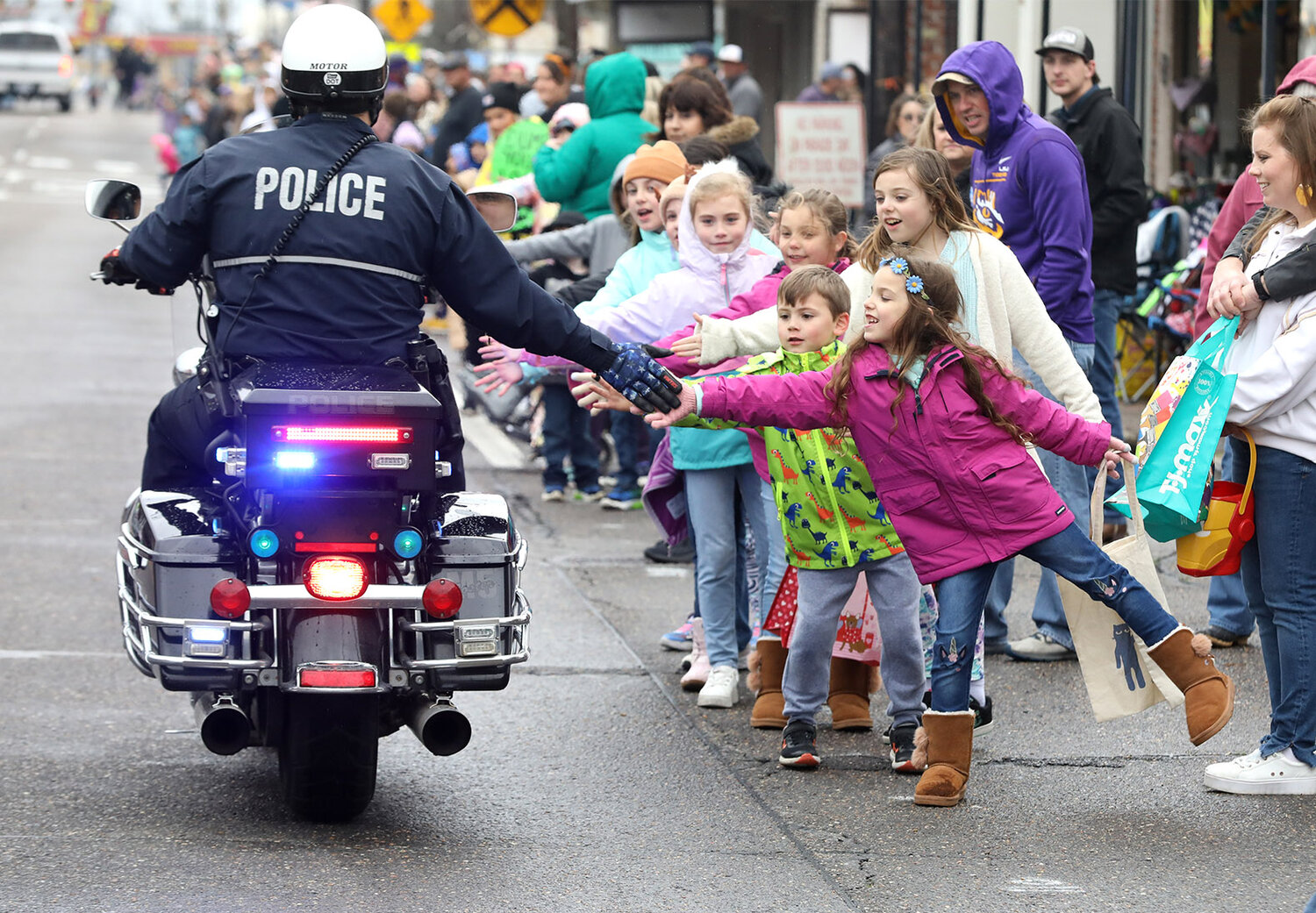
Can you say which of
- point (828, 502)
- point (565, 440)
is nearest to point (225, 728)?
point (828, 502)

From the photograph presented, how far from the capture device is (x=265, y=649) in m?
4.60

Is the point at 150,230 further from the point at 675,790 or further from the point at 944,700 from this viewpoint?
the point at 944,700

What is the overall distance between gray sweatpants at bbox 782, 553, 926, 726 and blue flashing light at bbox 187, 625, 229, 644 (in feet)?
6.26

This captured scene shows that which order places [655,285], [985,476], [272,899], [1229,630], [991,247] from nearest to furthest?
[272,899]
[985,476]
[991,247]
[655,285]
[1229,630]

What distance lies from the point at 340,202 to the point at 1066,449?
6.69 feet

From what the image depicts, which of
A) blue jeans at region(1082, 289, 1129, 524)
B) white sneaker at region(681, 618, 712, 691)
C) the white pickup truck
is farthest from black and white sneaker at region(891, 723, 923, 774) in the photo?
the white pickup truck

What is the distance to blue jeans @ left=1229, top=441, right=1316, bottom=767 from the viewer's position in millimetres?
5293

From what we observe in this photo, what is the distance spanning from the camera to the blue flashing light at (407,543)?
4648 mm

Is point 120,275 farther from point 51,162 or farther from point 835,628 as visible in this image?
point 51,162

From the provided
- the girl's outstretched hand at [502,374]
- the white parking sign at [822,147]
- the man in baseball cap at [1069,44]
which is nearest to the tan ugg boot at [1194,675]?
the girl's outstretched hand at [502,374]

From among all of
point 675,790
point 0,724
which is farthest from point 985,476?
point 0,724

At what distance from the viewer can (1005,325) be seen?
19.2ft

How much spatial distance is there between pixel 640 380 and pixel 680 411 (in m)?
0.18

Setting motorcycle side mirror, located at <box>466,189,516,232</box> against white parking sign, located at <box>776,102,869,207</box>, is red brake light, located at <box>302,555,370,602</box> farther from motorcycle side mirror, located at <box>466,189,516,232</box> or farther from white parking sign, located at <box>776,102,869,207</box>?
white parking sign, located at <box>776,102,869,207</box>
